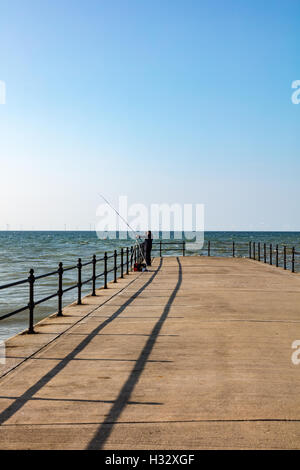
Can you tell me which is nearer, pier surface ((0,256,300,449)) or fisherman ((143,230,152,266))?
pier surface ((0,256,300,449))

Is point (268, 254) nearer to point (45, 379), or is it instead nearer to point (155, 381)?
point (155, 381)

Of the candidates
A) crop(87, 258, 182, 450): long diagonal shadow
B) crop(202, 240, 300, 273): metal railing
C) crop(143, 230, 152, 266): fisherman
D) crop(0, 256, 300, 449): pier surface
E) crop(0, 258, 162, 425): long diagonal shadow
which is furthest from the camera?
crop(143, 230, 152, 266): fisherman

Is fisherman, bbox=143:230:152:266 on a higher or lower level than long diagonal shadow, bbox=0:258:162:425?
higher

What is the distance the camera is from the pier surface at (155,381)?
14.3 ft

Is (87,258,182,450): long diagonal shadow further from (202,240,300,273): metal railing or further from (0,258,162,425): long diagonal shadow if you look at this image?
(202,240,300,273): metal railing

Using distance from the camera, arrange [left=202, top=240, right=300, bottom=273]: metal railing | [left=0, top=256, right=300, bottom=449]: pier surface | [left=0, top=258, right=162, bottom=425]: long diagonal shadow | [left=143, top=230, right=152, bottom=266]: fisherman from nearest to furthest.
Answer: [left=0, top=256, right=300, bottom=449]: pier surface, [left=0, top=258, right=162, bottom=425]: long diagonal shadow, [left=202, top=240, right=300, bottom=273]: metal railing, [left=143, top=230, right=152, bottom=266]: fisherman

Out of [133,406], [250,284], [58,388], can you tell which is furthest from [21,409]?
[250,284]

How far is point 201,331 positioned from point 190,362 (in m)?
2.10

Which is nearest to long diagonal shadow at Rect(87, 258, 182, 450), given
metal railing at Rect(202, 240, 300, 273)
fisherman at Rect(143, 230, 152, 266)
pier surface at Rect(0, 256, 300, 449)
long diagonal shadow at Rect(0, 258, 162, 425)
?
pier surface at Rect(0, 256, 300, 449)

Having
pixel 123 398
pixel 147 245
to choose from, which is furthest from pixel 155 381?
pixel 147 245

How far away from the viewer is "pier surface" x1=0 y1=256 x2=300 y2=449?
437 cm

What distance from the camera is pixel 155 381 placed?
5.95 meters

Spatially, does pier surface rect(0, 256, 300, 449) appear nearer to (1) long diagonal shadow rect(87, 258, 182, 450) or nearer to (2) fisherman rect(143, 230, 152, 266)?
(1) long diagonal shadow rect(87, 258, 182, 450)
